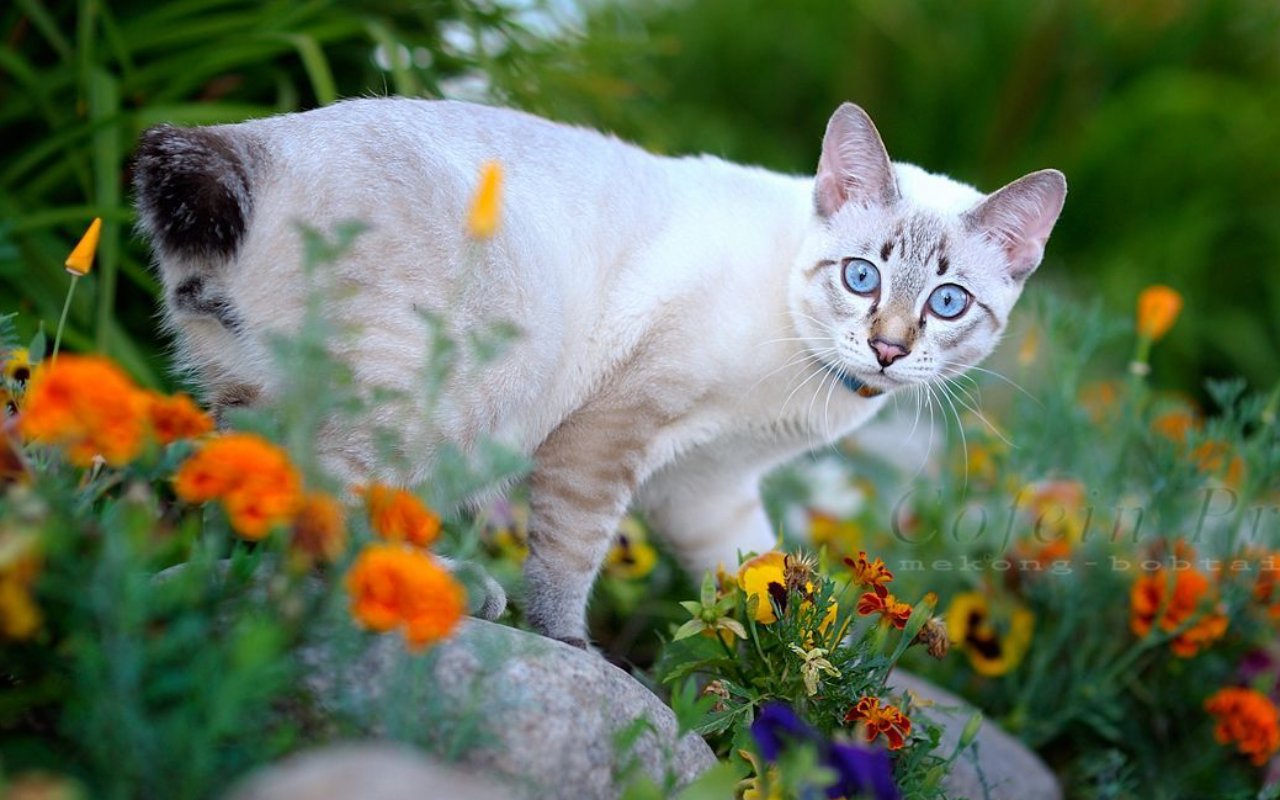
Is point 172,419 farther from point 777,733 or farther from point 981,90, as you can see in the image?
point 981,90

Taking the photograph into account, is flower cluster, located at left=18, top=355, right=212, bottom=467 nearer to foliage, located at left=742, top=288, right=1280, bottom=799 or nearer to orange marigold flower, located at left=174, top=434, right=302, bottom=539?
orange marigold flower, located at left=174, top=434, right=302, bottom=539

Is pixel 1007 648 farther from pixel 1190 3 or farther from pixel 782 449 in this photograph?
pixel 1190 3

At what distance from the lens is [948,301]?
7.56 feet

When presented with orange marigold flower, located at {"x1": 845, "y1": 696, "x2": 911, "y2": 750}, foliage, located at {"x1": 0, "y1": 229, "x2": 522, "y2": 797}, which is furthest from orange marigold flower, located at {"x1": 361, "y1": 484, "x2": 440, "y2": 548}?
orange marigold flower, located at {"x1": 845, "y1": 696, "x2": 911, "y2": 750}

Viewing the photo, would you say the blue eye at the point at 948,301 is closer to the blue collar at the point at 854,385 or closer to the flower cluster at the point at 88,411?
the blue collar at the point at 854,385

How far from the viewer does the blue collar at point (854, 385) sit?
7.73 feet

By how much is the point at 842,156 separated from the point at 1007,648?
1197 mm

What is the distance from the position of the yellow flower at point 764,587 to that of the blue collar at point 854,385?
511 mm

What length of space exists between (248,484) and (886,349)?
1.30 m

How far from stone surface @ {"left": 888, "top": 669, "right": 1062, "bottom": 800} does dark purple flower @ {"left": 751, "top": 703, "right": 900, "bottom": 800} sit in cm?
55

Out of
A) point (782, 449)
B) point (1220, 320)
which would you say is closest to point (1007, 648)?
point (782, 449)

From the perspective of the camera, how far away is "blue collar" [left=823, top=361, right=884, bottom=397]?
2.36 meters

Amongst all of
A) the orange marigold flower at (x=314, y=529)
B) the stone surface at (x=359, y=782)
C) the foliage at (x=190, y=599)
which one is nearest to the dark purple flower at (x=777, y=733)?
the foliage at (x=190, y=599)

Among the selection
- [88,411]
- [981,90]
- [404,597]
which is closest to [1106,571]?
[404,597]
